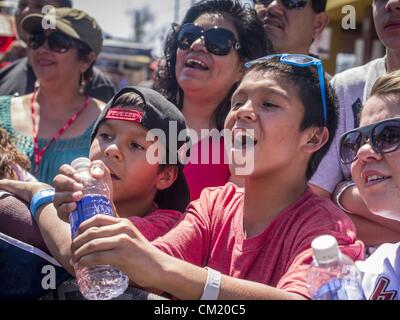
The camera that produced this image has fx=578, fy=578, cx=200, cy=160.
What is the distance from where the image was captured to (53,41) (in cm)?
374

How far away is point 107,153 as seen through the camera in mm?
2270

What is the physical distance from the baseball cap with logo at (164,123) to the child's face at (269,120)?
1.11 ft

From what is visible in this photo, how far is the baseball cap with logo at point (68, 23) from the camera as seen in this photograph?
3707 millimetres

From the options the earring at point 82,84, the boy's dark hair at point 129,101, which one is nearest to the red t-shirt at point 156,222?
the boy's dark hair at point 129,101

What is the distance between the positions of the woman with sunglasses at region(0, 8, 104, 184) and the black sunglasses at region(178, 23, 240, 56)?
957mm

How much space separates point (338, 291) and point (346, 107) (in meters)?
1.52

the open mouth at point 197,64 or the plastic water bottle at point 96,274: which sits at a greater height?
the open mouth at point 197,64

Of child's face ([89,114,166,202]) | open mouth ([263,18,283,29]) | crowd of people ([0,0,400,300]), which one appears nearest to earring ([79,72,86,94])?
crowd of people ([0,0,400,300])

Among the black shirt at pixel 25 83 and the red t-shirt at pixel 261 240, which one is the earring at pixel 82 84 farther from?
the red t-shirt at pixel 261 240

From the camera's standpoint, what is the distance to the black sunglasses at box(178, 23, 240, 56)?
121 inches

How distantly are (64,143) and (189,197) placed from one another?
4.52ft

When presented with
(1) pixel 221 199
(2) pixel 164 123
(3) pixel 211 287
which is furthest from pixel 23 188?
(3) pixel 211 287
